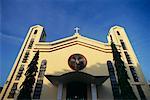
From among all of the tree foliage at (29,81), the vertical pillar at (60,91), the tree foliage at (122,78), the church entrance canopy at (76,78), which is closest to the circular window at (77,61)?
the church entrance canopy at (76,78)

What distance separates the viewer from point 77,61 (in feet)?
55.5

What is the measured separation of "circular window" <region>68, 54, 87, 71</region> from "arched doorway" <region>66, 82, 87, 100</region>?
6.03 ft

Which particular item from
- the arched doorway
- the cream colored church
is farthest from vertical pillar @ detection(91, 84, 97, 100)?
the arched doorway

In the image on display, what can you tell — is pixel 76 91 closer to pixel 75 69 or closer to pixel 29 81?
pixel 75 69

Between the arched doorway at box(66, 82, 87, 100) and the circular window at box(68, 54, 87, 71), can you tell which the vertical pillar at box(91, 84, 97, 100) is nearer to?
the arched doorway at box(66, 82, 87, 100)

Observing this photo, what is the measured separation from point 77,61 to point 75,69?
3.19ft

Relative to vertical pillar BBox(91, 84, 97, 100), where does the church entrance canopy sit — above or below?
above

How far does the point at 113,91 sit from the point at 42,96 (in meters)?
5.94

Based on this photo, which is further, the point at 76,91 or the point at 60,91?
the point at 76,91

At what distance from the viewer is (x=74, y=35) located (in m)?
19.5

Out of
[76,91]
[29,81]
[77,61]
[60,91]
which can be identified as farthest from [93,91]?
[29,81]

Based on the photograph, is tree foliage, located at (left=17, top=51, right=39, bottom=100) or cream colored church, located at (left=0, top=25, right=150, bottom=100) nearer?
tree foliage, located at (left=17, top=51, right=39, bottom=100)

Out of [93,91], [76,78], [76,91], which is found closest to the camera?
[93,91]

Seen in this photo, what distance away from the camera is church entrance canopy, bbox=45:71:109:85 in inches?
541
